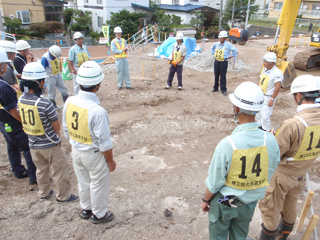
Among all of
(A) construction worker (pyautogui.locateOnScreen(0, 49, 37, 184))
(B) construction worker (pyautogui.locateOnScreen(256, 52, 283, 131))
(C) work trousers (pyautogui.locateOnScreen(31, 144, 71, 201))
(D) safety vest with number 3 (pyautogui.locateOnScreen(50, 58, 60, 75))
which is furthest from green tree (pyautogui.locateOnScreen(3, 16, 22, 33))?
(B) construction worker (pyautogui.locateOnScreen(256, 52, 283, 131))

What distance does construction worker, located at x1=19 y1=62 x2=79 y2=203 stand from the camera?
3123 mm

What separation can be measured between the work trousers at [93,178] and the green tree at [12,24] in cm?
2548

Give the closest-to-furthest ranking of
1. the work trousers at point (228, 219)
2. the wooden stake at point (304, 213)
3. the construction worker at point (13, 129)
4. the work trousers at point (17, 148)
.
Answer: the work trousers at point (228, 219), the wooden stake at point (304, 213), the construction worker at point (13, 129), the work trousers at point (17, 148)

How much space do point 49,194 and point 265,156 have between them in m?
3.24

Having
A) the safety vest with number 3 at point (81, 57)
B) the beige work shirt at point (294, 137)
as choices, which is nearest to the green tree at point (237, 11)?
the safety vest with number 3 at point (81, 57)

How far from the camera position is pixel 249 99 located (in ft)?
6.83

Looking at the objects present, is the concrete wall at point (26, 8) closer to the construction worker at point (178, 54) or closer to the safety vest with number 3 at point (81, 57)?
the safety vest with number 3 at point (81, 57)

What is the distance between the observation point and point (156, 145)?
5.65m


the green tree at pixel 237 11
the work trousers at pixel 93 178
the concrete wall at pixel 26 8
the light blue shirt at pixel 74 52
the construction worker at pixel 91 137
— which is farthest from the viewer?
the green tree at pixel 237 11

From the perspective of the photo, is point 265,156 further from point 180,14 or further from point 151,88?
point 180,14

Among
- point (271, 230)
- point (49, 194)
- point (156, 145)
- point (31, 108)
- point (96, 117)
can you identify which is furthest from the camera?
Result: point (156, 145)

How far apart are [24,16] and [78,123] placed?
28667mm

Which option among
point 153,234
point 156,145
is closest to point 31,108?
point 153,234

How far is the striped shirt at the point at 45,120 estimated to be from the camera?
3115mm
